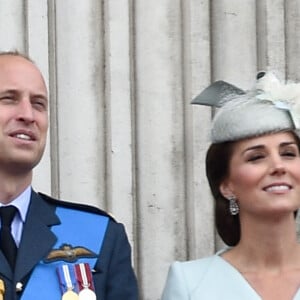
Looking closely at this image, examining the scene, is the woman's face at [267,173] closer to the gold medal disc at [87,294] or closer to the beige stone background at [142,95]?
the gold medal disc at [87,294]

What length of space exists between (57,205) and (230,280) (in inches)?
19.1

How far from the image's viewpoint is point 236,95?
351cm

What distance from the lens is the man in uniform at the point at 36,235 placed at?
10.7 feet

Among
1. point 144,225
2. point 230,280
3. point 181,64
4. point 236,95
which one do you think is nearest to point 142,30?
point 181,64

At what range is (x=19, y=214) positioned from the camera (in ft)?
10.9

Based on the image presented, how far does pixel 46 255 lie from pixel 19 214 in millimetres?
123

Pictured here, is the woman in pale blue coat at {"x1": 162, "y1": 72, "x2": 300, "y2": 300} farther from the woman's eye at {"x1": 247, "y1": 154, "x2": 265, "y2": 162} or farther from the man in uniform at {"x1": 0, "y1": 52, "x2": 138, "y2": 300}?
the man in uniform at {"x1": 0, "y1": 52, "x2": 138, "y2": 300}

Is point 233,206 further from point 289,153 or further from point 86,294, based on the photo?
point 86,294

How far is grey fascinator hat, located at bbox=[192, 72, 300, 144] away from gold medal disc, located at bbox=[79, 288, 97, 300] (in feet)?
1.70

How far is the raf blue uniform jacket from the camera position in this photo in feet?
10.6

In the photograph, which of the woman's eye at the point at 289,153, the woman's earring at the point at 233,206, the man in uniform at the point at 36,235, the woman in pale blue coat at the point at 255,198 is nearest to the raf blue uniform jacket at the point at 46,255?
the man in uniform at the point at 36,235

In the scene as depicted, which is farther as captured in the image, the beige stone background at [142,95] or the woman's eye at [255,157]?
the beige stone background at [142,95]

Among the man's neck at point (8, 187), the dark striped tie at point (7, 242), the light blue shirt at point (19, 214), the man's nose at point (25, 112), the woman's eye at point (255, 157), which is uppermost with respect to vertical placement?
the man's nose at point (25, 112)

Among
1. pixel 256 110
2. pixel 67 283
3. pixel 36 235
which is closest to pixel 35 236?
pixel 36 235
